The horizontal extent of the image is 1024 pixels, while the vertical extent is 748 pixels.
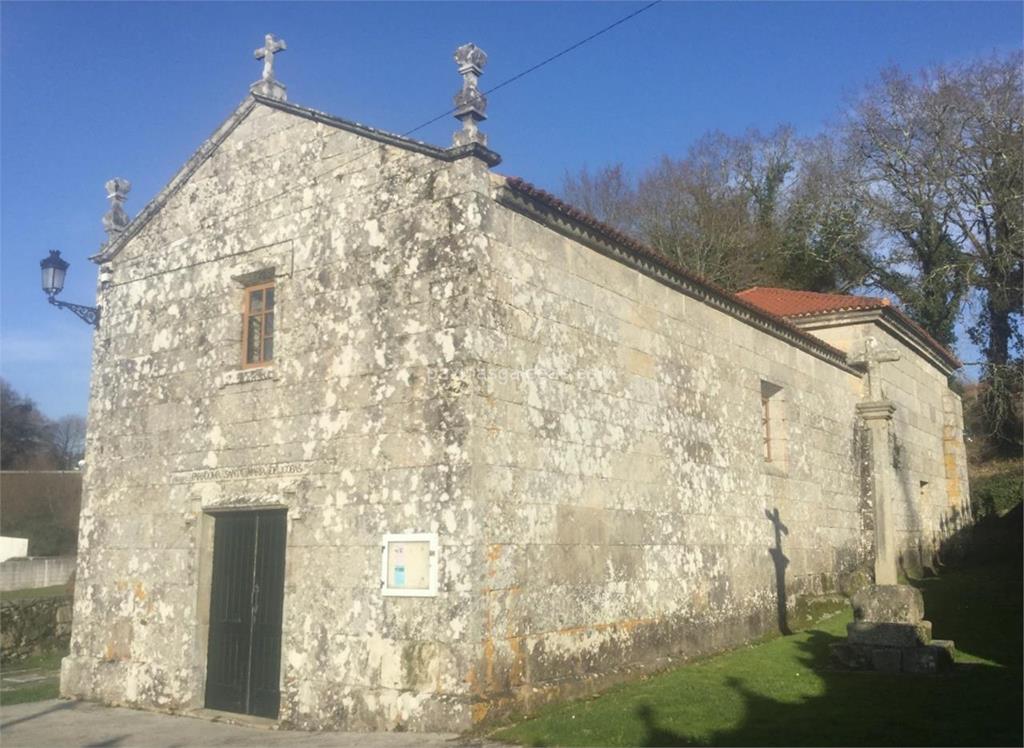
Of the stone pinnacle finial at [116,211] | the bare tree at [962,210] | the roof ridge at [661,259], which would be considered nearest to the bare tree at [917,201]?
the bare tree at [962,210]

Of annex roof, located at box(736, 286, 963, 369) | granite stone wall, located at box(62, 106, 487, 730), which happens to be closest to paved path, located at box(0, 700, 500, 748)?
granite stone wall, located at box(62, 106, 487, 730)

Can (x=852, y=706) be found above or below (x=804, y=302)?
below

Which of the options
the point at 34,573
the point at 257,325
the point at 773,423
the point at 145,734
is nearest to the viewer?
the point at 145,734

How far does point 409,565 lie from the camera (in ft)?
28.5

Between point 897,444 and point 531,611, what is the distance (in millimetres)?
13458

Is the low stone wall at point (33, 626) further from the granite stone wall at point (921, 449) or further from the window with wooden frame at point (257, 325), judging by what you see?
the granite stone wall at point (921, 449)

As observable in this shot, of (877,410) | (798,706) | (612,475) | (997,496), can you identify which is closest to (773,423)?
(877,410)

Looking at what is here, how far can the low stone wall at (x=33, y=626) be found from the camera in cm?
1515

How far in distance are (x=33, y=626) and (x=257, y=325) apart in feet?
27.9

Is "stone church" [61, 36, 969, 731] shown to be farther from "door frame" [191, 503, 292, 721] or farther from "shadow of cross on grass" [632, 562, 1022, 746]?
"shadow of cross on grass" [632, 562, 1022, 746]

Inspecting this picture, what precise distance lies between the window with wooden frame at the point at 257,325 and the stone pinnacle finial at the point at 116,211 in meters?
2.96

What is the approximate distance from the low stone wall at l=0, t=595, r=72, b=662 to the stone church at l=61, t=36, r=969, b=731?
448 centimetres

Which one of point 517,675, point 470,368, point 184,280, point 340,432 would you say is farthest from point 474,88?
point 517,675

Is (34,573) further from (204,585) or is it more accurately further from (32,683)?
(204,585)
